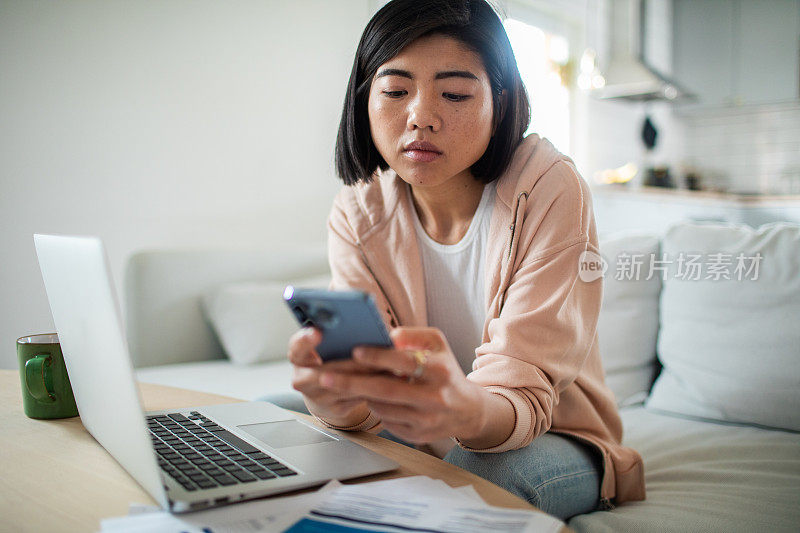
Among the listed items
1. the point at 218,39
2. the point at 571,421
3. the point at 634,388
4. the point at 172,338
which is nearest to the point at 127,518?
the point at 571,421

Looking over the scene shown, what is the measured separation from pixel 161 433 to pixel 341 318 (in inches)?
14.8

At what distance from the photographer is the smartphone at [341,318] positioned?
57 cm

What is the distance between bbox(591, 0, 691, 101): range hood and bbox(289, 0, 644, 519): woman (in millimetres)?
3823

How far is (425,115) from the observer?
1.01m

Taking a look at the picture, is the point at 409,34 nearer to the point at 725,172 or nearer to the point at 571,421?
the point at 571,421

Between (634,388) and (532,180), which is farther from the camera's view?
(634,388)

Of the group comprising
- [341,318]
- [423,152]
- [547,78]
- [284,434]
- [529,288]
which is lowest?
[284,434]

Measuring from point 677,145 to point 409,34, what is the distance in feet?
17.7

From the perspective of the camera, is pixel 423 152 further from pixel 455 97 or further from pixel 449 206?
pixel 449 206

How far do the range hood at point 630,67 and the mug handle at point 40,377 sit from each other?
434 cm

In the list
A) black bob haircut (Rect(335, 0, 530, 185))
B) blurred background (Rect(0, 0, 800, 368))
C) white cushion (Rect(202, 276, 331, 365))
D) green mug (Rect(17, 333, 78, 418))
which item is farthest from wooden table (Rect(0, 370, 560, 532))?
white cushion (Rect(202, 276, 331, 365))

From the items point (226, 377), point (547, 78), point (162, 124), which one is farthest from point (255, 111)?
point (547, 78)

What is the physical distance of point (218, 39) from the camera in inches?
115

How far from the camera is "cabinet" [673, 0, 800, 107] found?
4.95m
